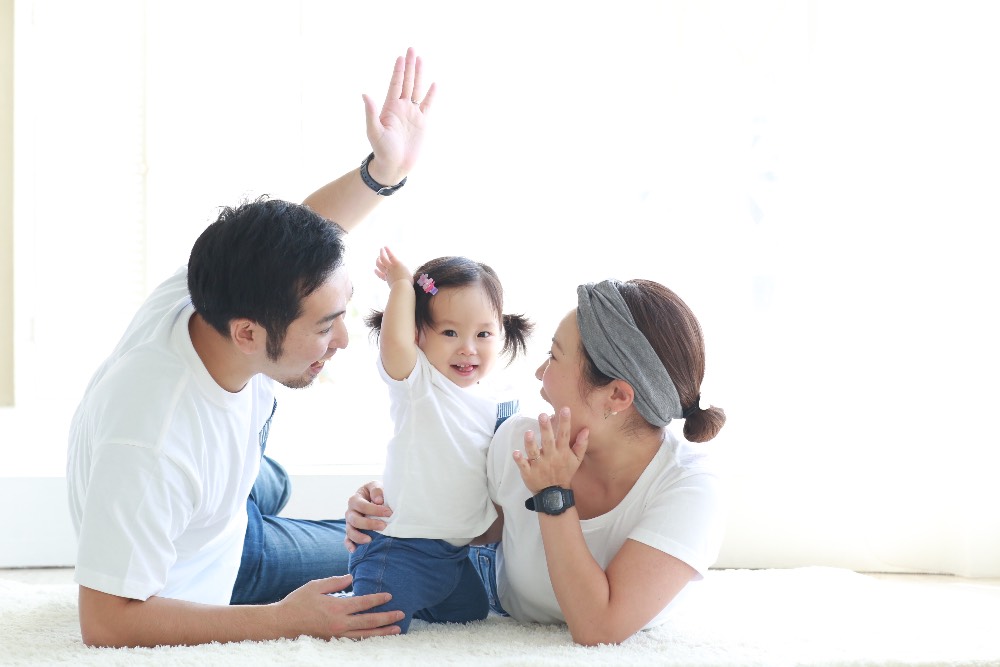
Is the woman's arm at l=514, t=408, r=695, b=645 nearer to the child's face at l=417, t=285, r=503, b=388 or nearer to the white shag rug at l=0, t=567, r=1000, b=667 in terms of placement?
the white shag rug at l=0, t=567, r=1000, b=667

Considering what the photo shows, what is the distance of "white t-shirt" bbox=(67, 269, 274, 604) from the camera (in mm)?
1679

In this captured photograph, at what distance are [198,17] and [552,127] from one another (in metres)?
1.31

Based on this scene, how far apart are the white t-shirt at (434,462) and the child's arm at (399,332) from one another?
0.02 m

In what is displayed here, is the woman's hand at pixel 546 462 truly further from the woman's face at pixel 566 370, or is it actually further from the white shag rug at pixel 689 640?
the white shag rug at pixel 689 640

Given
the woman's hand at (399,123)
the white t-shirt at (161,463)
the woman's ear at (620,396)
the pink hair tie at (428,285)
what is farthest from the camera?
the woman's hand at (399,123)

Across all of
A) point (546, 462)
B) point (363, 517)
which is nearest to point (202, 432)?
point (363, 517)

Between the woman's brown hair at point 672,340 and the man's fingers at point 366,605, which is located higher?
the woman's brown hair at point 672,340

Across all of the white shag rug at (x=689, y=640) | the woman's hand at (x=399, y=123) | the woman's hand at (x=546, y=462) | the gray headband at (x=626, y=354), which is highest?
the woman's hand at (x=399, y=123)

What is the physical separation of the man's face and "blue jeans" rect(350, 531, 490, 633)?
0.38 metres

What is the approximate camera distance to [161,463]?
1720 millimetres

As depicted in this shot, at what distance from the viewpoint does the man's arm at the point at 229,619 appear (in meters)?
1.73

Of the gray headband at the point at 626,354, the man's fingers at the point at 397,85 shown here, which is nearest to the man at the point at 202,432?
the gray headband at the point at 626,354

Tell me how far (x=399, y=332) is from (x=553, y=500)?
0.48 metres

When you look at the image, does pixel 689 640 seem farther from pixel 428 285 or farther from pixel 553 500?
pixel 428 285
